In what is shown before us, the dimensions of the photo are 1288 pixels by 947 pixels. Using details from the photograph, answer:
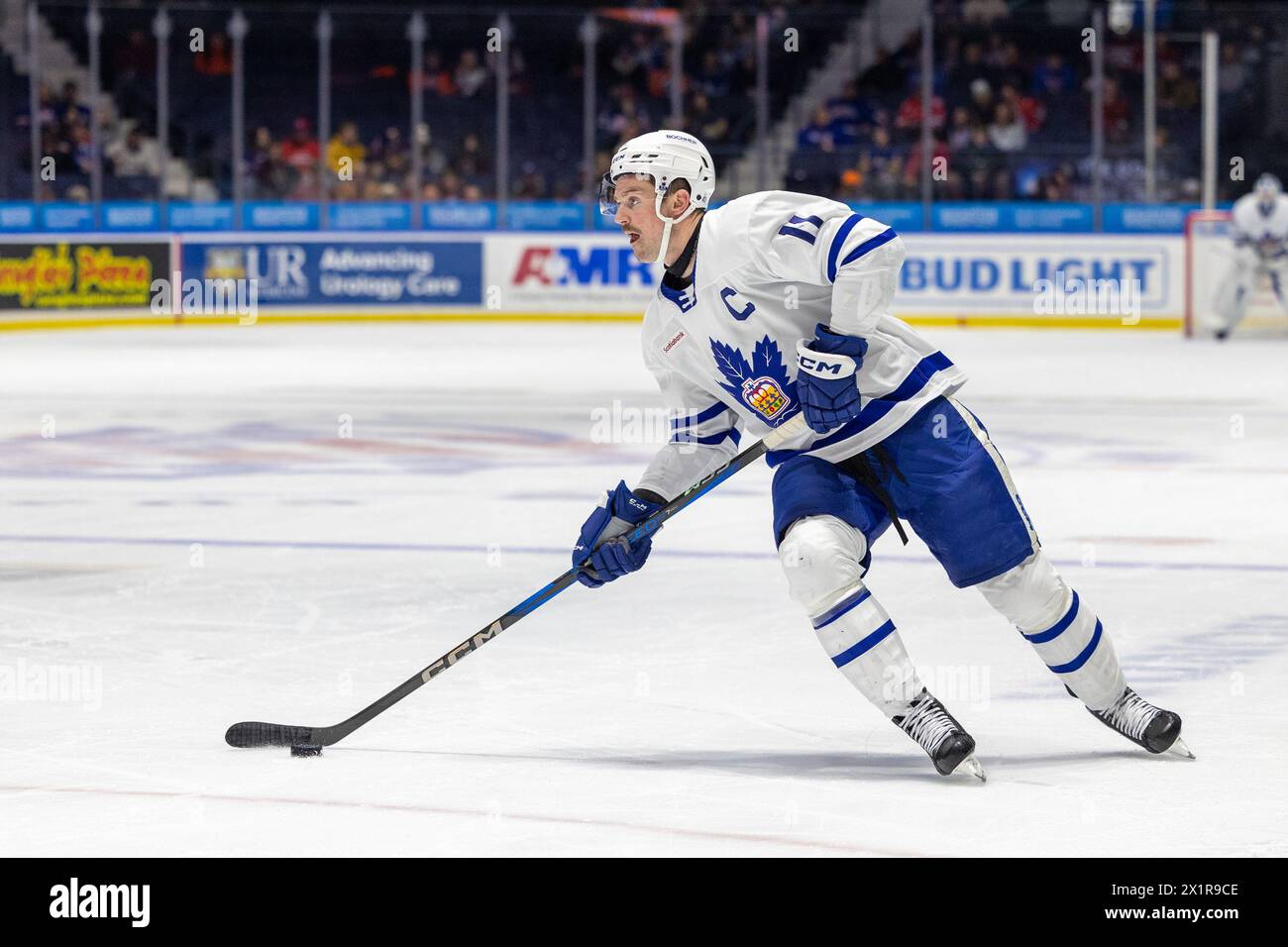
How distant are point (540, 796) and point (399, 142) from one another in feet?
47.8

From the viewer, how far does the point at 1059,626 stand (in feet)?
12.3

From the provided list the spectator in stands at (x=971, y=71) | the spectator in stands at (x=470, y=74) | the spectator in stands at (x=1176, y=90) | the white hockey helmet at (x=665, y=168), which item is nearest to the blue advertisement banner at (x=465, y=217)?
the spectator in stands at (x=1176, y=90)

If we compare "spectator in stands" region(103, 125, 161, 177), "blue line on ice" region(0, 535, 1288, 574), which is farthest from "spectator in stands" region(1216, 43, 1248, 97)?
"blue line on ice" region(0, 535, 1288, 574)

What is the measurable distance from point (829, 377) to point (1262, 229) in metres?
12.5

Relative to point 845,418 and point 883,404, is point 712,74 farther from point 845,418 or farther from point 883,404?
point 845,418

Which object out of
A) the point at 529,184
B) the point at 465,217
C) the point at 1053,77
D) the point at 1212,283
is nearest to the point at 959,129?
the point at 1053,77

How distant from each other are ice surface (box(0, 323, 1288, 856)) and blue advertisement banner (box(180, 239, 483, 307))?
7363mm

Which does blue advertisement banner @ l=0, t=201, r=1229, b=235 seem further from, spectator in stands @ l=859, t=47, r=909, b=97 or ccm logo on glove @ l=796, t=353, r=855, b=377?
ccm logo on glove @ l=796, t=353, r=855, b=377

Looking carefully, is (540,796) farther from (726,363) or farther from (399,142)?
(399,142)

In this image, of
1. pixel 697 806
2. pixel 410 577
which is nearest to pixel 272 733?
pixel 697 806

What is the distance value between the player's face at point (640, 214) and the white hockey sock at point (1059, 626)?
0.83 m

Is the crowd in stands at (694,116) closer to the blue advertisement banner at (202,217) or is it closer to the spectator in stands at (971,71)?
the spectator in stands at (971,71)

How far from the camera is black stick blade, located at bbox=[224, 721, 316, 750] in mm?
3842

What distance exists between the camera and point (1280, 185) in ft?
55.0
